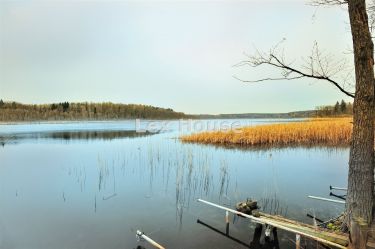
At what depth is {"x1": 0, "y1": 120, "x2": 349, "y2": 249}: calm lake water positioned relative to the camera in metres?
5.16

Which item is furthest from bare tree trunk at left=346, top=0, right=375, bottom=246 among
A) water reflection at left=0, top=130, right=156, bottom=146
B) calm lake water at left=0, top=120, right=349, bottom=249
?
water reflection at left=0, top=130, right=156, bottom=146

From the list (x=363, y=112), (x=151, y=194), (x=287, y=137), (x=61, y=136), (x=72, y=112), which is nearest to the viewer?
(x=363, y=112)

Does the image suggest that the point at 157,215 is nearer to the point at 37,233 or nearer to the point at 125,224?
the point at 125,224

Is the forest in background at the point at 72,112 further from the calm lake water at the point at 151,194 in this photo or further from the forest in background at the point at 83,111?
the calm lake water at the point at 151,194

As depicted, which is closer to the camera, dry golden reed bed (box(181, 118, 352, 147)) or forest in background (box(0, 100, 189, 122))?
dry golden reed bed (box(181, 118, 352, 147))

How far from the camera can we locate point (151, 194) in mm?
7801

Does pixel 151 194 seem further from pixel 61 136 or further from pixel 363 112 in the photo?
pixel 61 136

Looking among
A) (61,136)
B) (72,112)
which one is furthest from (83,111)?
(61,136)

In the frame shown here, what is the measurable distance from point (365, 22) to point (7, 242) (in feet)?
22.4

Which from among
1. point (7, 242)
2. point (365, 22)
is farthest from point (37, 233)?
point (365, 22)

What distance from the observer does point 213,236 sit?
16.4ft

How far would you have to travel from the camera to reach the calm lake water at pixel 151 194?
5.16m

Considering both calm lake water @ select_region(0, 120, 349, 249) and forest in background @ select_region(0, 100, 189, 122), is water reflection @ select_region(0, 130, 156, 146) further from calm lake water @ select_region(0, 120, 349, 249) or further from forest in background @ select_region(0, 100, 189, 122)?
forest in background @ select_region(0, 100, 189, 122)

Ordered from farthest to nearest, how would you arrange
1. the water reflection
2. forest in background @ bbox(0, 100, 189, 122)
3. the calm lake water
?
forest in background @ bbox(0, 100, 189, 122) < the water reflection < the calm lake water
